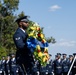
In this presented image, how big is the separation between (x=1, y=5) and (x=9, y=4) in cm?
108

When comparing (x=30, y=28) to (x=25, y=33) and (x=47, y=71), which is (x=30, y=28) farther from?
(x=47, y=71)

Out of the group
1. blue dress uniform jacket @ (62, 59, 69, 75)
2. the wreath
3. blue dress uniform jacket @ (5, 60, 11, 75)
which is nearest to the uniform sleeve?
the wreath

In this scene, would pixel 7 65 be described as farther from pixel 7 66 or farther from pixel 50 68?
pixel 50 68

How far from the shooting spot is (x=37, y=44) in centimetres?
744

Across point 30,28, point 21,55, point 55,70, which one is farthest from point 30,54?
point 55,70

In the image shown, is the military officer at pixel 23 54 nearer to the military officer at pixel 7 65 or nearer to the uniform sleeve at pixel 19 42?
the uniform sleeve at pixel 19 42

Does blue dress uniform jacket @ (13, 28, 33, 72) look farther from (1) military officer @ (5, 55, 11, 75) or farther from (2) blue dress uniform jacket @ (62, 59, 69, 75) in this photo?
(1) military officer @ (5, 55, 11, 75)

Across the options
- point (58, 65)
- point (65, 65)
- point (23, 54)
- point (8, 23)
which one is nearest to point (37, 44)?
point (23, 54)

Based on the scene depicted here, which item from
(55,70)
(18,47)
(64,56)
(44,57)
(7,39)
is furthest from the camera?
(7,39)

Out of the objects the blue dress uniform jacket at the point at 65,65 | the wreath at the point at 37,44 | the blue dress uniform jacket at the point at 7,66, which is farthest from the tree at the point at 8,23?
the wreath at the point at 37,44

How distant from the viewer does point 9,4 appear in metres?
42.6

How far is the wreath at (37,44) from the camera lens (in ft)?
24.2

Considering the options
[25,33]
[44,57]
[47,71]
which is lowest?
[47,71]

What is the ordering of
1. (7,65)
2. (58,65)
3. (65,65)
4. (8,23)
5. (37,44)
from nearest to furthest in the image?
1. (37,44)
2. (65,65)
3. (58,65)
4. (7,65)
5. (8,23)
